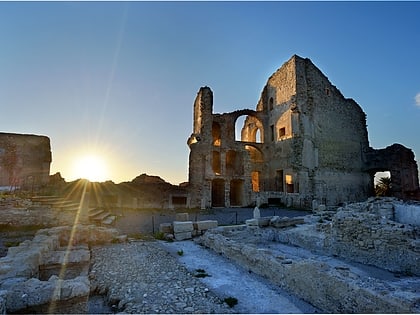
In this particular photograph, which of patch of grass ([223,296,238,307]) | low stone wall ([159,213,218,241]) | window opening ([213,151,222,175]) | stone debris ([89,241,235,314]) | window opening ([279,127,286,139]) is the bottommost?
patch of grass ([223,296,238,307])

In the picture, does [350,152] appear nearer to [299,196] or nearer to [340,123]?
[340,123]

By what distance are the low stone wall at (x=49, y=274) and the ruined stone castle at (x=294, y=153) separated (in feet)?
52.6

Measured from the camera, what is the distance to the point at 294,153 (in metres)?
28.6

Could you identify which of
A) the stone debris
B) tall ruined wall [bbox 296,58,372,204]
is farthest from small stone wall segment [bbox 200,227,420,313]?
tall ruined wall [bbox 296,58,372,204]

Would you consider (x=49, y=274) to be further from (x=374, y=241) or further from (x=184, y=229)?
(x=374, y=241)

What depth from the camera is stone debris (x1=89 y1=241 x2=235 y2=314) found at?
4504 millimetres

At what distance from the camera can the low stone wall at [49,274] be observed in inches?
157

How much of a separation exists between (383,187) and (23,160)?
4125cm

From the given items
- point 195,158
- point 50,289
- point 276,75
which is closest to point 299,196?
point 195,158

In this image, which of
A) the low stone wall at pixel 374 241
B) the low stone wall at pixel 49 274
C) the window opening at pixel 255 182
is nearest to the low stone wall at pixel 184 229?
the low stone wall at pixel 49 274

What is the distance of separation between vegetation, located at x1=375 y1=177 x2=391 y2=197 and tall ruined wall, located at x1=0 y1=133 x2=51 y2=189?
3920 centimetres

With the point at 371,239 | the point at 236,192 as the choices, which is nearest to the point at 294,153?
the point at 236,192

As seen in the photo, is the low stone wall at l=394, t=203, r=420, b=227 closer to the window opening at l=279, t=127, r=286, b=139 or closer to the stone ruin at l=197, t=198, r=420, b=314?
the stone ruin at l=197, t=198, r=420, b=314

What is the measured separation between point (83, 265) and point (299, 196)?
22.2m
